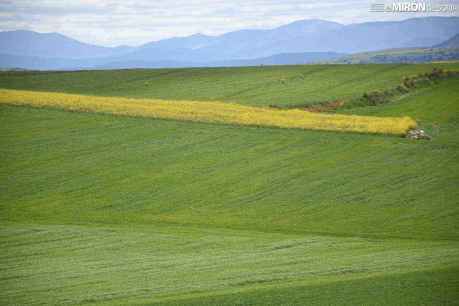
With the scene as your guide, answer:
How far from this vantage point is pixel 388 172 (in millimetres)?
36312

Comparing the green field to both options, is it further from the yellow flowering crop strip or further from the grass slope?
the grass slope

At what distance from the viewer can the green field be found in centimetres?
1884

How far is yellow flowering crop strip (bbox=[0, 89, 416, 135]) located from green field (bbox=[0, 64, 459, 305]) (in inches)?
58.3

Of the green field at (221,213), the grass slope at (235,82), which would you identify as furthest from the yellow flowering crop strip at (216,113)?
the grass slope at (235,82)

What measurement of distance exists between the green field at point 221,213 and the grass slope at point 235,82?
42.7ft

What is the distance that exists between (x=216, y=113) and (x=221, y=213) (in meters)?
20.5

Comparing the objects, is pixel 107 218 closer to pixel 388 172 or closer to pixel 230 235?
pixel 230 235

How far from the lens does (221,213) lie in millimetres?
30781

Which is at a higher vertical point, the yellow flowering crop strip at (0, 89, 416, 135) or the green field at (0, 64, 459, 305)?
the yellow flowering crop strip at (0, 89, 416, 135)

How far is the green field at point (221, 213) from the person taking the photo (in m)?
18.8

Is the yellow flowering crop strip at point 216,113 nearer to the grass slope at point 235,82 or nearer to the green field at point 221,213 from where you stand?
the green field at point 221,213

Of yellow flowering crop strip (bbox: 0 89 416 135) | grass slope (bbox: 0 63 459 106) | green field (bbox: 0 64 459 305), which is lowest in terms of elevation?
green field (bbox: 0 64 459 305)

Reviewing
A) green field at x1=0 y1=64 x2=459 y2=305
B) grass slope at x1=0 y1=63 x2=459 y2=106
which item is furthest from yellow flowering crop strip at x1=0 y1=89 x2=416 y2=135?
grass slope at x1=0 y1=63 x2=459 y2=106

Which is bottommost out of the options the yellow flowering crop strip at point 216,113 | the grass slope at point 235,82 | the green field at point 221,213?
the green field at point 221,213
